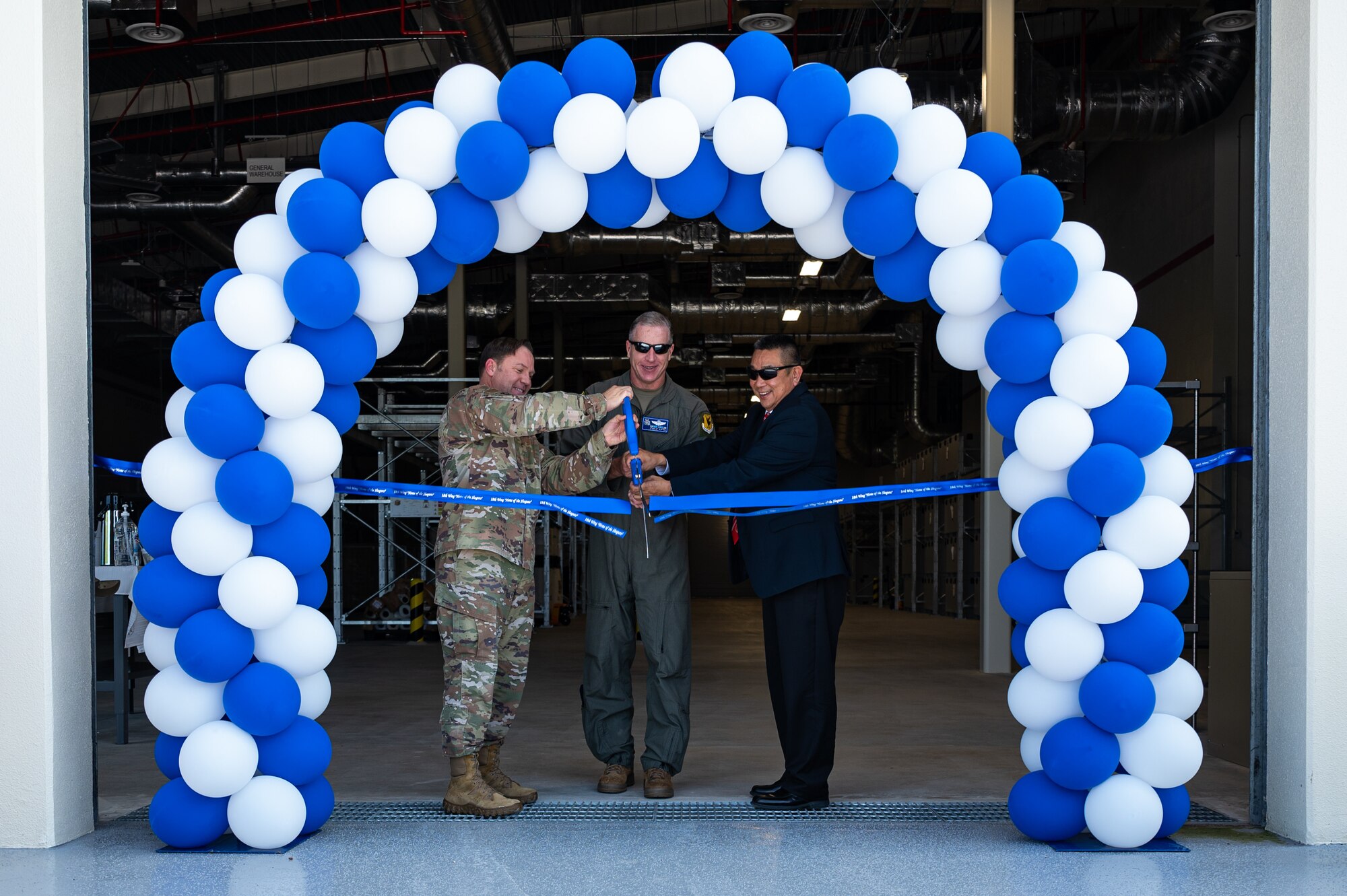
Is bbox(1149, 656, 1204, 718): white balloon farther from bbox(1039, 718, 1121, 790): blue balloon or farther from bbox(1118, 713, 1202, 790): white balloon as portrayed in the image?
bbox(1039, 718, 1121, 790): blue balloon

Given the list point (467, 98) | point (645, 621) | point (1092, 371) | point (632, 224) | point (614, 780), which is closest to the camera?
point (1092, 371)

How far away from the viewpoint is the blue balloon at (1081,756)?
12.3 feet

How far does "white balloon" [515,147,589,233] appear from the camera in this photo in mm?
3988

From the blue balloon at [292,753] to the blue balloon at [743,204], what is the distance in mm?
2168

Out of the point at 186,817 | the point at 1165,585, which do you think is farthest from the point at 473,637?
the point at 1165,585

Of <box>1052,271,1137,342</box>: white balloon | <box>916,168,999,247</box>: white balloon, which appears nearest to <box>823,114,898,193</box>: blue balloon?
<box>916,168,999,247</box>: white balloon

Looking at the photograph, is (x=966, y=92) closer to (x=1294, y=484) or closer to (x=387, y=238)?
(x=1294, y=484)

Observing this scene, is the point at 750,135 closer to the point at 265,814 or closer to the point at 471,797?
the point at 471,797

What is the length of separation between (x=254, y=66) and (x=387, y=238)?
10.1 meters

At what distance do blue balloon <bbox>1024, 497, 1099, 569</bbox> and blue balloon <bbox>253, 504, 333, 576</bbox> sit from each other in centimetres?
228

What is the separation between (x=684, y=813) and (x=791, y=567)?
986mm

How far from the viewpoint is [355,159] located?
12.9 feet

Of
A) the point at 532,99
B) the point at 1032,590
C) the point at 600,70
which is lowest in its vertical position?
the point at 1032,590

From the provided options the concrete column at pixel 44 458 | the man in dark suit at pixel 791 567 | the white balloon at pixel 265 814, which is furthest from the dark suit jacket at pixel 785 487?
the concrete column at pixel 44 458
